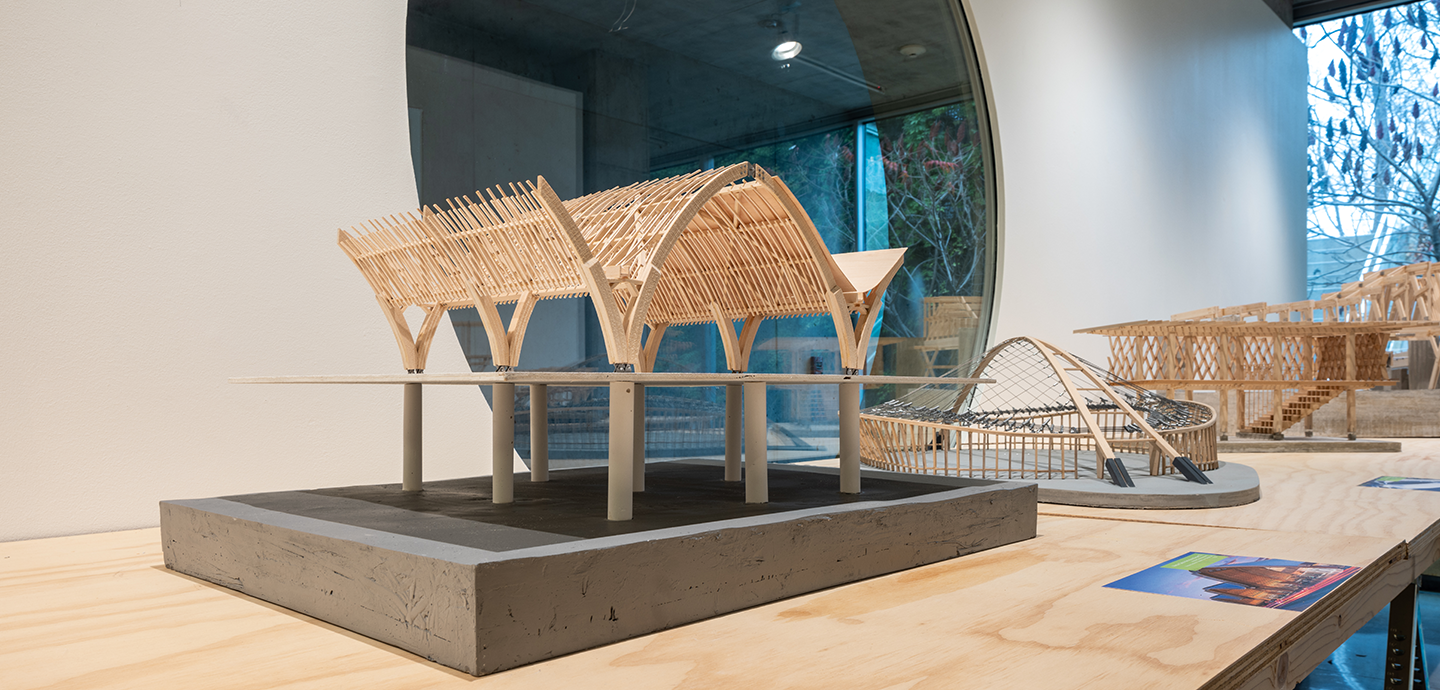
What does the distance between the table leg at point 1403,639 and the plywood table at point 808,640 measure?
51 cm

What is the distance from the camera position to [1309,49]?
1234cm

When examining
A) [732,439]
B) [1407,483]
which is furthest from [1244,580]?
[1407,483]

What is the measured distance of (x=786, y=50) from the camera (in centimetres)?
488

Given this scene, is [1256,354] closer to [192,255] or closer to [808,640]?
[808,640]

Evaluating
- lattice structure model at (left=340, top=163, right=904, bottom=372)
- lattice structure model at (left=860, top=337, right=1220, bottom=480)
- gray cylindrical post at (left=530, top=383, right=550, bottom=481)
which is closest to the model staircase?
lattice structure model at (left=860, top=337, right=1220, bottom=480)

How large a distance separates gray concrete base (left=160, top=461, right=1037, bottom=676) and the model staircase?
167 inches

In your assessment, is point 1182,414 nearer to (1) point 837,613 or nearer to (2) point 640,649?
(1) point 837,613

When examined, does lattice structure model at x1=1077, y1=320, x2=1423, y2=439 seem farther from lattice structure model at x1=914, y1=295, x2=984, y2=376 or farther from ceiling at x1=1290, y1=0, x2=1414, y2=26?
ceiling at x1=1290, y1=0, x2=1414, y2=26

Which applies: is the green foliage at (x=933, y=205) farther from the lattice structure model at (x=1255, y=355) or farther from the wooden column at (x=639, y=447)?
A: the wooden column at (x=639, y=447)

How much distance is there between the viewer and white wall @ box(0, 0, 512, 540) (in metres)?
2.53

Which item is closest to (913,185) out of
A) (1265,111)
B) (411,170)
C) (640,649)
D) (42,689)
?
(411,170)

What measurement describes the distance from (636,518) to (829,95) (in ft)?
12.4

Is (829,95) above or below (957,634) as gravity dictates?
above

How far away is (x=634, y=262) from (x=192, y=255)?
1.66m
